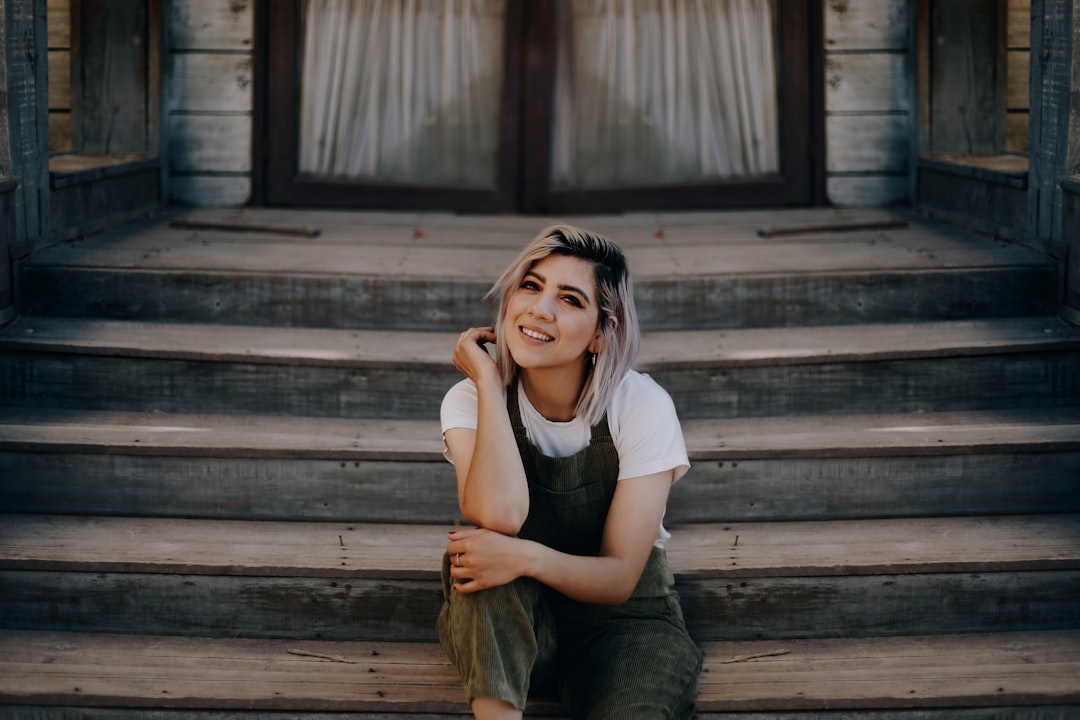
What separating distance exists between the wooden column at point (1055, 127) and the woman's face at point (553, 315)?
162 cm

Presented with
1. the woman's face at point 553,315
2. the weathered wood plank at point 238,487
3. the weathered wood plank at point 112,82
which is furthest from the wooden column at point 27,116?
the woman's face at point 553,315

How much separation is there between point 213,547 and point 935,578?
1546mm

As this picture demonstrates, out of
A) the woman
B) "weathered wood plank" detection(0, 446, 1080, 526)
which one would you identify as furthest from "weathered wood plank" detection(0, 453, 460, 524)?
the woman

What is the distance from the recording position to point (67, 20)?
4500mm

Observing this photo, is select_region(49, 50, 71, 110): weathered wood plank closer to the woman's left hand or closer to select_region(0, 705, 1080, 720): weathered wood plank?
select_region(0, 705, 1080, 720): weathered wood plank

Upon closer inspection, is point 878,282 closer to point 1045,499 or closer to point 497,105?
point 1045,499

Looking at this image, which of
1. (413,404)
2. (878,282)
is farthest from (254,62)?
(878,282)

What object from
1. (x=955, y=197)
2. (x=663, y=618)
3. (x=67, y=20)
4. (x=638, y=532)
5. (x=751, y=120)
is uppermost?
(x=67, y=20)

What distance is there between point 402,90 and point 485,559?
9.74 ft

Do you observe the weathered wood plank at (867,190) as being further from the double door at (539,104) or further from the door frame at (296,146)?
the door frame at (296,146)

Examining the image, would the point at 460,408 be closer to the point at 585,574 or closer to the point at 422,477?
the point at 585,574

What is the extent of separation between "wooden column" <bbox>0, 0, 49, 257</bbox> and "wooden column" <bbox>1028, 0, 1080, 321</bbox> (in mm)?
2814

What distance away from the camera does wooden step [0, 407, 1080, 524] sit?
285 centimetres

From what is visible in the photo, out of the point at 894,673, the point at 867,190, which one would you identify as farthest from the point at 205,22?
the point at 894,673
